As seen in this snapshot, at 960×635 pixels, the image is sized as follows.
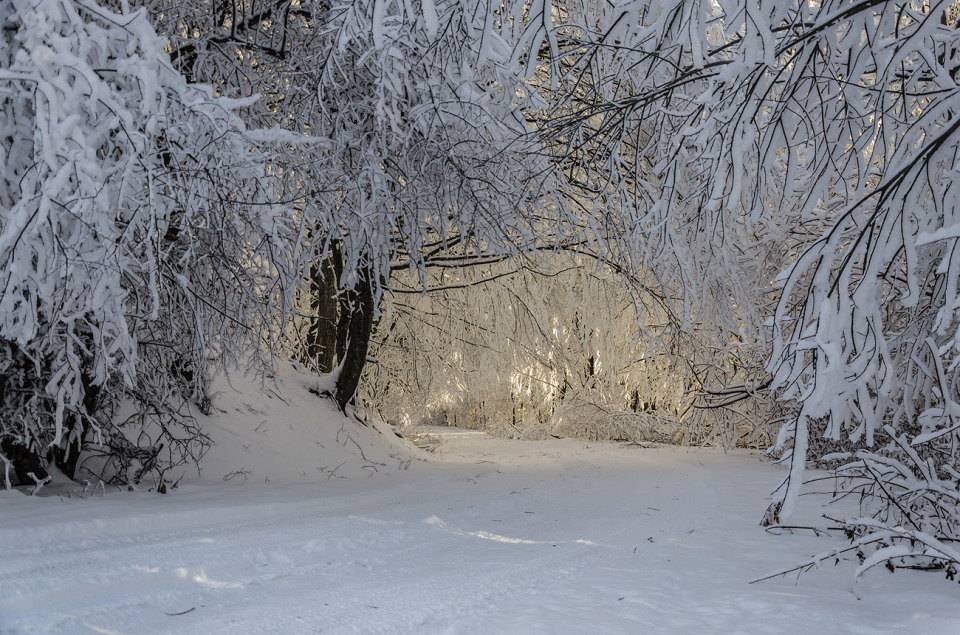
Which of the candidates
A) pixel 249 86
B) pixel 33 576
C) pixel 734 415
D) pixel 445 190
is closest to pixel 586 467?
pixel 734 415

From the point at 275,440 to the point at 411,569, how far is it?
3662mm

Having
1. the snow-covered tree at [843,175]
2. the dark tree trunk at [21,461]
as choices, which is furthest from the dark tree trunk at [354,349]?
the snow-covered tree at [843,175]

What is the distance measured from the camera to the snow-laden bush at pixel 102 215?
125 inches

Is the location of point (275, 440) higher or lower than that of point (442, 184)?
lower

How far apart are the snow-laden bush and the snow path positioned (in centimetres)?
67

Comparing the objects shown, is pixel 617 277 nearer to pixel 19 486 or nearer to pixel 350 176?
pixel 350 176

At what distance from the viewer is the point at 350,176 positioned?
4797 mm

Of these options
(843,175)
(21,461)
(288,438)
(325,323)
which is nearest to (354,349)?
(325,323)

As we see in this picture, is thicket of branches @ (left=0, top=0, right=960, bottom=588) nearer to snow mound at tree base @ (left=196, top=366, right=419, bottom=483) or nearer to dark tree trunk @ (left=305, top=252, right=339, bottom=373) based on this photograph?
dark tree trunk @ (left=305, top=252, right=339, bottom=373)

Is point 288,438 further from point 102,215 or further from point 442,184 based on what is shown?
point 102,215

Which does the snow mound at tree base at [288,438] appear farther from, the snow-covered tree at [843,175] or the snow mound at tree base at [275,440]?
the snow-covered tree at [843,175]

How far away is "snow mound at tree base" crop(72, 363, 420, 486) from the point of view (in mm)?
5504

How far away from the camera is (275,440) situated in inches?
261

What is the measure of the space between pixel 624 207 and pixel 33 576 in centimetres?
468
